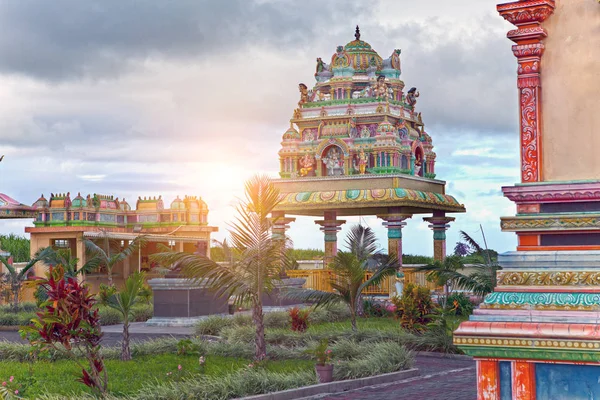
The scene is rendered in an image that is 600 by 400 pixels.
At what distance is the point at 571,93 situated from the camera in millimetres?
7516

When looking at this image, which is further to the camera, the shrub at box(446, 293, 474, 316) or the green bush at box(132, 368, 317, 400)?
the shrub at box(446, 293, 474, 316)

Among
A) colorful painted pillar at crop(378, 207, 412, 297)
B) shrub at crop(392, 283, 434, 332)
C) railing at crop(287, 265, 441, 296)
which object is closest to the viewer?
shrub at crop(392, 283, 434, 332)

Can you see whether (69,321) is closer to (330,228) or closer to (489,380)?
(489,380)

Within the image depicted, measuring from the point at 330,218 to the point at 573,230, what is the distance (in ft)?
88.8

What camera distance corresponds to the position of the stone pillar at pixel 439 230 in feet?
115

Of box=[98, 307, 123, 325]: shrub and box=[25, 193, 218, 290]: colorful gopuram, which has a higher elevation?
box=[25, 193, 218, 290]: colorful gopuram

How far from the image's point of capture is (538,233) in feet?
23.8

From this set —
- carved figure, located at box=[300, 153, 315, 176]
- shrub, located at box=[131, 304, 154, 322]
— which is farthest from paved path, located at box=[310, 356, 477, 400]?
carved figure, located at box=[300, 153, 315, 176]

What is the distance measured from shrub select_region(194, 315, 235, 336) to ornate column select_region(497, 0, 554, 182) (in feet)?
46.3

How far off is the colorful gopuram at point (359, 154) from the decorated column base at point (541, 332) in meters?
23.7

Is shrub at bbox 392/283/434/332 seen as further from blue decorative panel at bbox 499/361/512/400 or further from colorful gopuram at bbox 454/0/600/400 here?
blue decorative panel at bbox 499/361/512/400

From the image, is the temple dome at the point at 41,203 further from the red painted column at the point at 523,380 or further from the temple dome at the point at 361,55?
the red painted column at the point at 523,380

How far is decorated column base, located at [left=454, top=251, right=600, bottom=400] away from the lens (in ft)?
21.7

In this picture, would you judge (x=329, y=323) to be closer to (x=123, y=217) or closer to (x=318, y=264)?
(x=318, y=264)
